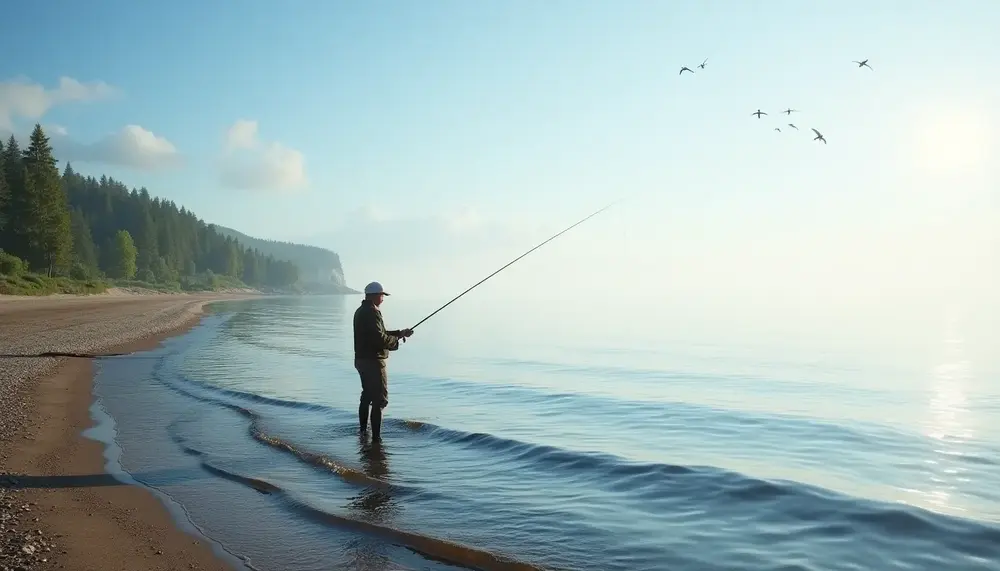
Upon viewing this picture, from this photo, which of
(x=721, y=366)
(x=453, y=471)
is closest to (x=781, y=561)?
(x=453, y=471)

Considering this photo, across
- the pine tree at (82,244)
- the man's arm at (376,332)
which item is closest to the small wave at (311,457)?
the man's arm at (376,332)

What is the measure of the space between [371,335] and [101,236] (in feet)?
409

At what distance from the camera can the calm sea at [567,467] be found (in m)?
6.57

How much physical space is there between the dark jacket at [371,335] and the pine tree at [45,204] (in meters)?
63.1

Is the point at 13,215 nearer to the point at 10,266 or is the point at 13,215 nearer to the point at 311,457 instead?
the point at 10,266

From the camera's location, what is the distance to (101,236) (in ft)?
382

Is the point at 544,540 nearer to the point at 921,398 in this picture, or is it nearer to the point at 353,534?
the point at 353,534

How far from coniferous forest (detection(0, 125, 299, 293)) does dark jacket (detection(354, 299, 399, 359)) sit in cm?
5171

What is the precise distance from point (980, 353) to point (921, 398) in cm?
1923

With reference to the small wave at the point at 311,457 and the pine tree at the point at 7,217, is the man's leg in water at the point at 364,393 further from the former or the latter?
the pine tree at the point at 7,217

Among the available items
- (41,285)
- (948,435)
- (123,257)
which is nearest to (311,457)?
(948,435)

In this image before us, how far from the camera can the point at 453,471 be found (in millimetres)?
9781

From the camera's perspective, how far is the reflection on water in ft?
30.3

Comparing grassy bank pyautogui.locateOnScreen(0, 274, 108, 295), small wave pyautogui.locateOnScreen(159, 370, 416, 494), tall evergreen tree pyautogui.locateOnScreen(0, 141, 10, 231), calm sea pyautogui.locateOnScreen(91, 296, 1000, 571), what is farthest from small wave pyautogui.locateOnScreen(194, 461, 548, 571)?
tall evergreen tree pyautogui.locateOnScreen(0, 141, 10, 231)
